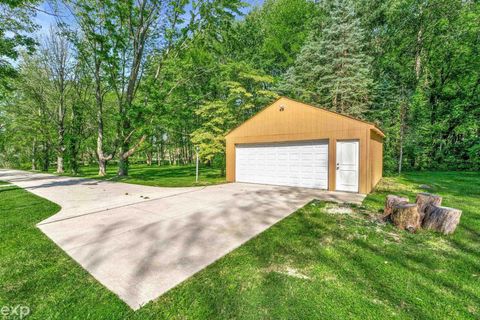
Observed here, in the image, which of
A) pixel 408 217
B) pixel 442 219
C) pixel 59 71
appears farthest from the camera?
pixel 59 71

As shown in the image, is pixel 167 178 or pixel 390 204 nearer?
pixel 390 204

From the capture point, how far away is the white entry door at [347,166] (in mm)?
7195

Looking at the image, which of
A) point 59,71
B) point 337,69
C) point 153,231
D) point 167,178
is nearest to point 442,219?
point 153,231

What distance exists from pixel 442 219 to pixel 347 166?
3689mm

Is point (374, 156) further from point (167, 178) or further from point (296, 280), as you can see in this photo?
point (167, 178)

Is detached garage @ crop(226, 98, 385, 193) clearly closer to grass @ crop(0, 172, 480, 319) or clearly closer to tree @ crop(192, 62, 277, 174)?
tree @ crop(192, 62, 277, 174)

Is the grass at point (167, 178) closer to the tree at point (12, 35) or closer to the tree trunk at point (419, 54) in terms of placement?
the tree at point (12, 35)

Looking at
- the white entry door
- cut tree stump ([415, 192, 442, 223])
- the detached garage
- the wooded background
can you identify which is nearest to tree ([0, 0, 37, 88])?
the wooded background

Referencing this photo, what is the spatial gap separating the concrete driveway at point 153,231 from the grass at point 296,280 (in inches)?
7.2

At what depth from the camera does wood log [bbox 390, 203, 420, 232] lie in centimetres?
388

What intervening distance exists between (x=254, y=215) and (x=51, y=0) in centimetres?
939

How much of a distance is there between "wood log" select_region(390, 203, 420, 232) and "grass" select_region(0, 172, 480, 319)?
19 cm

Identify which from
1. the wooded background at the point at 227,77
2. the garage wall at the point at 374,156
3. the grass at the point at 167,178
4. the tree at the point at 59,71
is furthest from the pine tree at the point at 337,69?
the tree at the point at 59,71

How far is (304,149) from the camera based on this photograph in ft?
27.5
